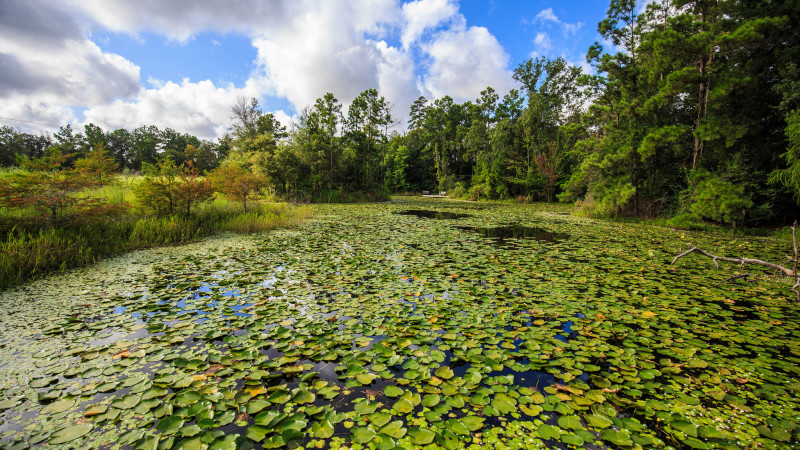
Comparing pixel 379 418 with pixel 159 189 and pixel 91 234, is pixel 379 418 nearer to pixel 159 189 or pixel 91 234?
pixel 91 234

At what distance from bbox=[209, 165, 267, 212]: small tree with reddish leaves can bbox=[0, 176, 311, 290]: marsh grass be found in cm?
78

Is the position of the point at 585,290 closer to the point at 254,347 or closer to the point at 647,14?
the point at 254,347

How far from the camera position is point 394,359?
2.28 metres

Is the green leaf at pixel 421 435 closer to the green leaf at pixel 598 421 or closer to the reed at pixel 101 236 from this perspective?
the green leaf at pixel 598 421

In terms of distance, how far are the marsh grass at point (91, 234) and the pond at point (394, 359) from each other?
53 centimetres

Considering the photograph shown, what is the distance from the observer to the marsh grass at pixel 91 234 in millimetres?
4051

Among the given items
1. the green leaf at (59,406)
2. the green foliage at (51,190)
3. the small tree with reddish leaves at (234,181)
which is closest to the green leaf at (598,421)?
the green leaf at (59,406)

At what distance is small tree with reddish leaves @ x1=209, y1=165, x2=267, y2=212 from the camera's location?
28.4 feet

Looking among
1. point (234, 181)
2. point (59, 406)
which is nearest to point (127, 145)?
point (234, 181)

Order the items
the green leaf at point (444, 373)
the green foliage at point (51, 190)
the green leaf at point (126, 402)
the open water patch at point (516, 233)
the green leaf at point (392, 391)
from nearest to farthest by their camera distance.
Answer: the green leaf at point (126, 402), the green leaf at point (392, 391), the green leaf at point (444, 373), the green foliage at point (51, 190), the open water patch at point (516, 233)

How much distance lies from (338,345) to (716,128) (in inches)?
501

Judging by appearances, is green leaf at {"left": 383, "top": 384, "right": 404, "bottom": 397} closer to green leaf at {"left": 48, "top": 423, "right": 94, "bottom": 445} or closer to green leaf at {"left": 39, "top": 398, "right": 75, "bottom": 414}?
green leaf at {"left": 48, "top": 423, "right": 94, "bottom": 445}

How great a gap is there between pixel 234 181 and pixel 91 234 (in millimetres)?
3866

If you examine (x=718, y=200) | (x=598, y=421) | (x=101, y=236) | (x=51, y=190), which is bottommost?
(x=598, y=421)
